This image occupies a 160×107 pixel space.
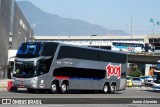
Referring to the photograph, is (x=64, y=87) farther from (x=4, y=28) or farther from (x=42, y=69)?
(x=4, y=28)

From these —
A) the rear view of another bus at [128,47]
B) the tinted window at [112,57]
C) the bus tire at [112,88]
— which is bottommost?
the bus tire at [112,88]

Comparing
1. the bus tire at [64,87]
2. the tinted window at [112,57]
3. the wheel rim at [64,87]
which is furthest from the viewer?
the tinted window at [112,57]

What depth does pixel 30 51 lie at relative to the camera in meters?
30.9

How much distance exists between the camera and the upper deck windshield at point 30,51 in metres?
30.7

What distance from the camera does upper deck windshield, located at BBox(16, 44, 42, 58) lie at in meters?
30.7

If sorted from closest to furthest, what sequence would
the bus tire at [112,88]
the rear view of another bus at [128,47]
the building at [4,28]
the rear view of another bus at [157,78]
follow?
the bus tire at [112,88]
the rear view of another bus at [157,78]
the building at [4,28]
the rear view of another bus at [128,47]

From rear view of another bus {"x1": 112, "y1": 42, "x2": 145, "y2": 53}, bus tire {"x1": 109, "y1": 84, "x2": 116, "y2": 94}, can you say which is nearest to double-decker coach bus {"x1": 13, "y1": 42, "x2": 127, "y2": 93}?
bus tire {"x1": 109, "y1": 84, "x2": 116, "y2": 94}

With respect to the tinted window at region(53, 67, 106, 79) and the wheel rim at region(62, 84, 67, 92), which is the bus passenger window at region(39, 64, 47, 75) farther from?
the wheel rim at region(62, 84, 67, 92)

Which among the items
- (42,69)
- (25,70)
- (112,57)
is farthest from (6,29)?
(42,69)

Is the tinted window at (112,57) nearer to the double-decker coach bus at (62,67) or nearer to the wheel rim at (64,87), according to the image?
the double-decker coach bus at (62,67)

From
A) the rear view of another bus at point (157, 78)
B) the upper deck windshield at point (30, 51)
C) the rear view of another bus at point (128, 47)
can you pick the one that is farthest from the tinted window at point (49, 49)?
the rear view of another bus at point (128, 47)

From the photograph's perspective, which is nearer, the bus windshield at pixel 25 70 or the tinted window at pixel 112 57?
the bus windshield at pixel 25 70

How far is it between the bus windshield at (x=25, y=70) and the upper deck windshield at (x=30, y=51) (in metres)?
0.60

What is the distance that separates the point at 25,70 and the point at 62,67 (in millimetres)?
2931
